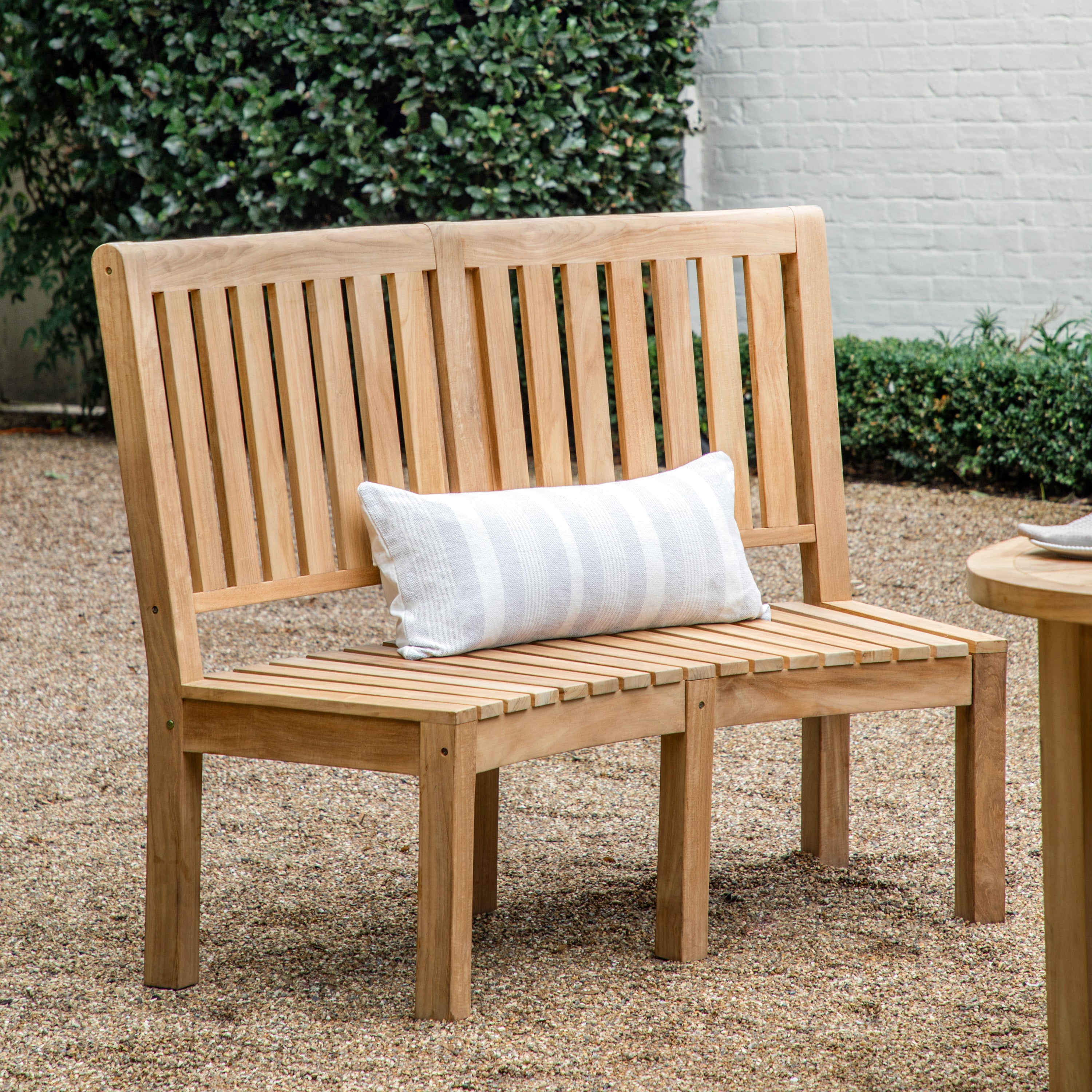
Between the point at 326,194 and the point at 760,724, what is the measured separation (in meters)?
3.58

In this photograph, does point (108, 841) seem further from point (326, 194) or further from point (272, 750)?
point (326, 194)

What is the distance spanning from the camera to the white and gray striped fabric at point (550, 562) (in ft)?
7.76

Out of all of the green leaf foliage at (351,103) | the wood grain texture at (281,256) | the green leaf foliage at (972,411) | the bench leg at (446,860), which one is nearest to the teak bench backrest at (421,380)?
the wood grain texture at (281,256)

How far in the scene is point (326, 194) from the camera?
6.52m

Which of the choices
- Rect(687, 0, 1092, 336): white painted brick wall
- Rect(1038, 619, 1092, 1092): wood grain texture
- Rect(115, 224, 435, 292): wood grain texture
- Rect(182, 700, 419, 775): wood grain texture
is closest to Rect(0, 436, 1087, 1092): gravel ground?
Rect(1038, 619, 1092, 1092): wood grain texture

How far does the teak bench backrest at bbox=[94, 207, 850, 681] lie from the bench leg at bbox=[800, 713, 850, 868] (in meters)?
0.27

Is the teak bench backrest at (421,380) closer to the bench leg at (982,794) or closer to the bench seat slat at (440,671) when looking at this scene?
the bench seat slat at (440,671)

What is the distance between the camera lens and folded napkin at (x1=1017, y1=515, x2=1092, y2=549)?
5.95 feet

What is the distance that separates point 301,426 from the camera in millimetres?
2490

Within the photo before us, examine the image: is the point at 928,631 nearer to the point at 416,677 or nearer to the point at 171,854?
the point at 416,677

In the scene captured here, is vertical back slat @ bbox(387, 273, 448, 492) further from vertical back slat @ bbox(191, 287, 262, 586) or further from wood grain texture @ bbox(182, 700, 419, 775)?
wood grain texture @ bbox(182, 700, 419, 775)

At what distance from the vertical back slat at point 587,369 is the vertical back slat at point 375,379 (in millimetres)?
333

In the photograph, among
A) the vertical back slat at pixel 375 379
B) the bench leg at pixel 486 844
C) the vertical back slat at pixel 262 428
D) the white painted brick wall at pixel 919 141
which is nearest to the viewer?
the vertical back slat at pixel 262 428

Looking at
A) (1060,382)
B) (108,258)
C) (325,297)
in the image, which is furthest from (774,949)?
(1060,382)
